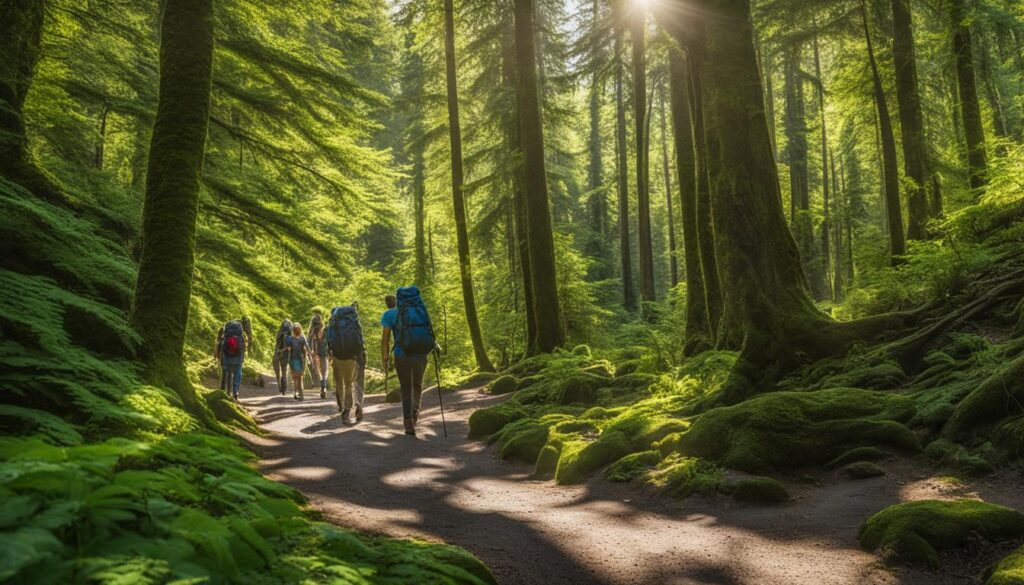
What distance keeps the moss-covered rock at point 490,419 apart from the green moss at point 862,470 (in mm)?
5586

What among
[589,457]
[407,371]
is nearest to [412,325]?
[407,371]

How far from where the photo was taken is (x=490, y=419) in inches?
402

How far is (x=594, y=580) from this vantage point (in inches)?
150

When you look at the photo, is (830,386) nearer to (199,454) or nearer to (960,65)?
(199,454)

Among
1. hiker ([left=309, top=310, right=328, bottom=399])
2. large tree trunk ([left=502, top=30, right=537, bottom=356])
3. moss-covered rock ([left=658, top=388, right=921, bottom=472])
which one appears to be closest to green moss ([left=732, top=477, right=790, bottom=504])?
moss-covered rock ([left=658, top=388, right=921, bottom=472])

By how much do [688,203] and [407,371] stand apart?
803 cm

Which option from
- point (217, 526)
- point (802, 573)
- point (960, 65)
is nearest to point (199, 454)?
point (217, 526)

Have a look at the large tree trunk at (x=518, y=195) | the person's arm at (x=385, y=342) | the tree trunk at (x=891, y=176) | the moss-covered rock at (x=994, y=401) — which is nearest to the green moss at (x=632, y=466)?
the moss-covered rock at (x=994, y=401)

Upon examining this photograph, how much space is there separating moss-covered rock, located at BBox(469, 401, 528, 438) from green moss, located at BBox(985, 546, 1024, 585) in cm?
733

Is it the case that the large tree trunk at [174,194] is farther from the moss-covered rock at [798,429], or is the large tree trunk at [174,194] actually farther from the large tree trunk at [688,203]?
the large tree trunk at [688,203]

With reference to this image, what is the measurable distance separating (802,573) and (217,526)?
3523mm

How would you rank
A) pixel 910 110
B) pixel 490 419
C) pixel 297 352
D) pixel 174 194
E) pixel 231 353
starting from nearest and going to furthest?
pixel 174 194 → pixel 490 419 → pixel 231 353 → pixel 910 110 → pixel 297 352

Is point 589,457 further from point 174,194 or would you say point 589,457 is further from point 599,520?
point 174,194

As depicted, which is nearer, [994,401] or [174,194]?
[994,401]
